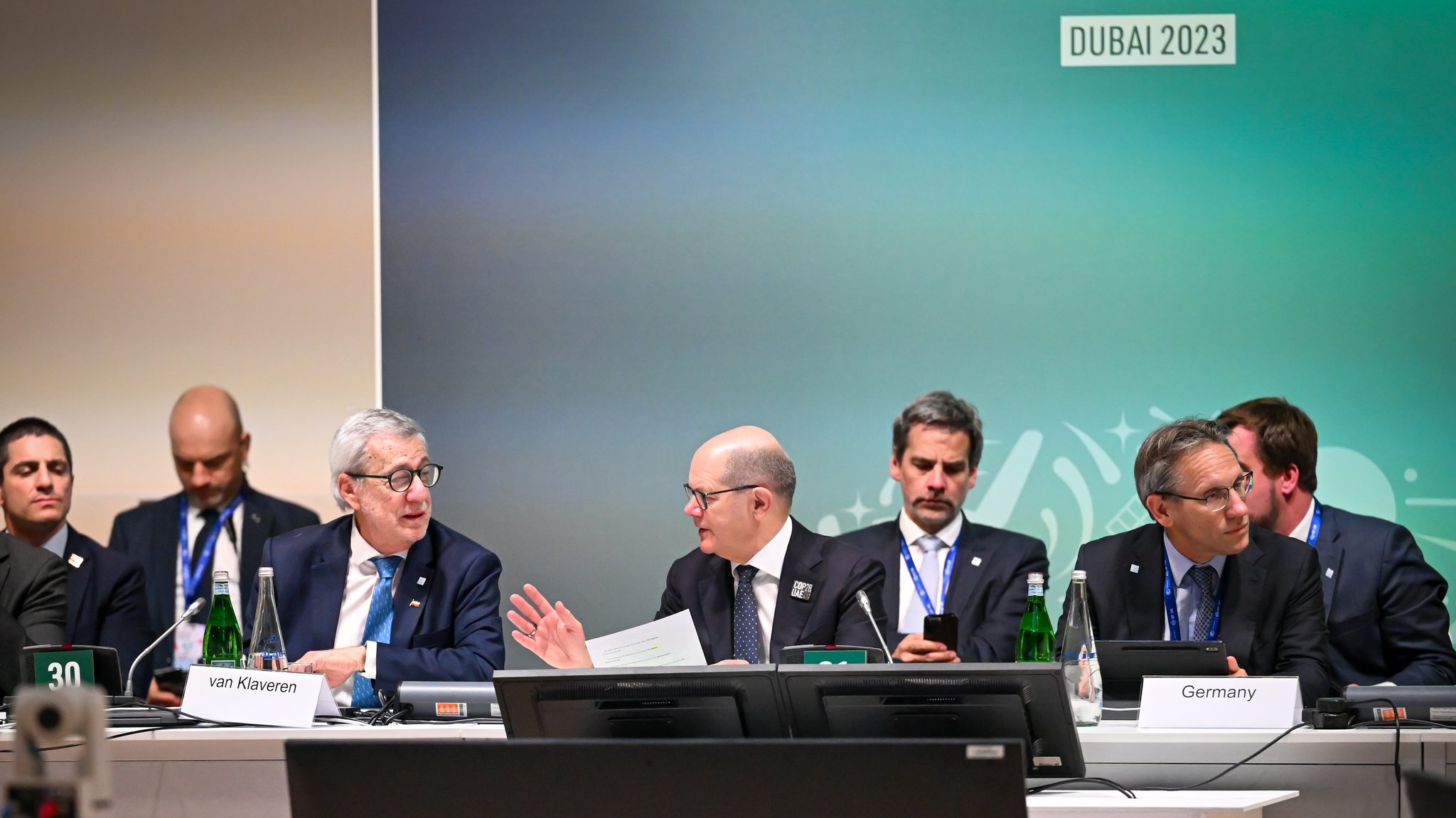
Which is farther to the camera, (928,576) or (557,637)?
(928,576)

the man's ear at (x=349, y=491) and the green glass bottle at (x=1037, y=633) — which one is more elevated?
the man's ear at (x=349, y=491)

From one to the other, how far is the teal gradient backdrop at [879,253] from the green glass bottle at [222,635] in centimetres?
196

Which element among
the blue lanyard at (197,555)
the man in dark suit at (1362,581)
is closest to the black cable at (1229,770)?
the man in dark suit at (1362,581)

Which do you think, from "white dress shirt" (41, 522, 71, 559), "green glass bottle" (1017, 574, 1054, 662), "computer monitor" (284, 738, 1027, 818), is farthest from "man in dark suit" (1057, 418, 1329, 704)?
"white dress shirt" (41, 522, 71, 559)

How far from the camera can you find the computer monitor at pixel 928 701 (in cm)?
198

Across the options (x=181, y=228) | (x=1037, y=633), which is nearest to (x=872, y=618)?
(x=1037, y=633)

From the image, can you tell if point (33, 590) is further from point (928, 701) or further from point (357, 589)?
point (928, 701)

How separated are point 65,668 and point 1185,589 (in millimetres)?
2759

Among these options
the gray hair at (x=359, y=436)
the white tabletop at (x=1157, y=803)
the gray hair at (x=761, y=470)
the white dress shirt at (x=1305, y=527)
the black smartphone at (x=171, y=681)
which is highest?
the gray hair at (x=359, y=436)

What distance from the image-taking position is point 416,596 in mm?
3574

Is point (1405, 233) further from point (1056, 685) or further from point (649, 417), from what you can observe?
point (1056, 685)

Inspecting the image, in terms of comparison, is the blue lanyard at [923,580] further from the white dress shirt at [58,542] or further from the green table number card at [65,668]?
the white dress shirt at [58,542]

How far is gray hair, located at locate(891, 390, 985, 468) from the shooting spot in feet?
15.4

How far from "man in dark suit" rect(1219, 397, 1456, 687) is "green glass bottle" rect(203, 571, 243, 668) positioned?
9.76ft
